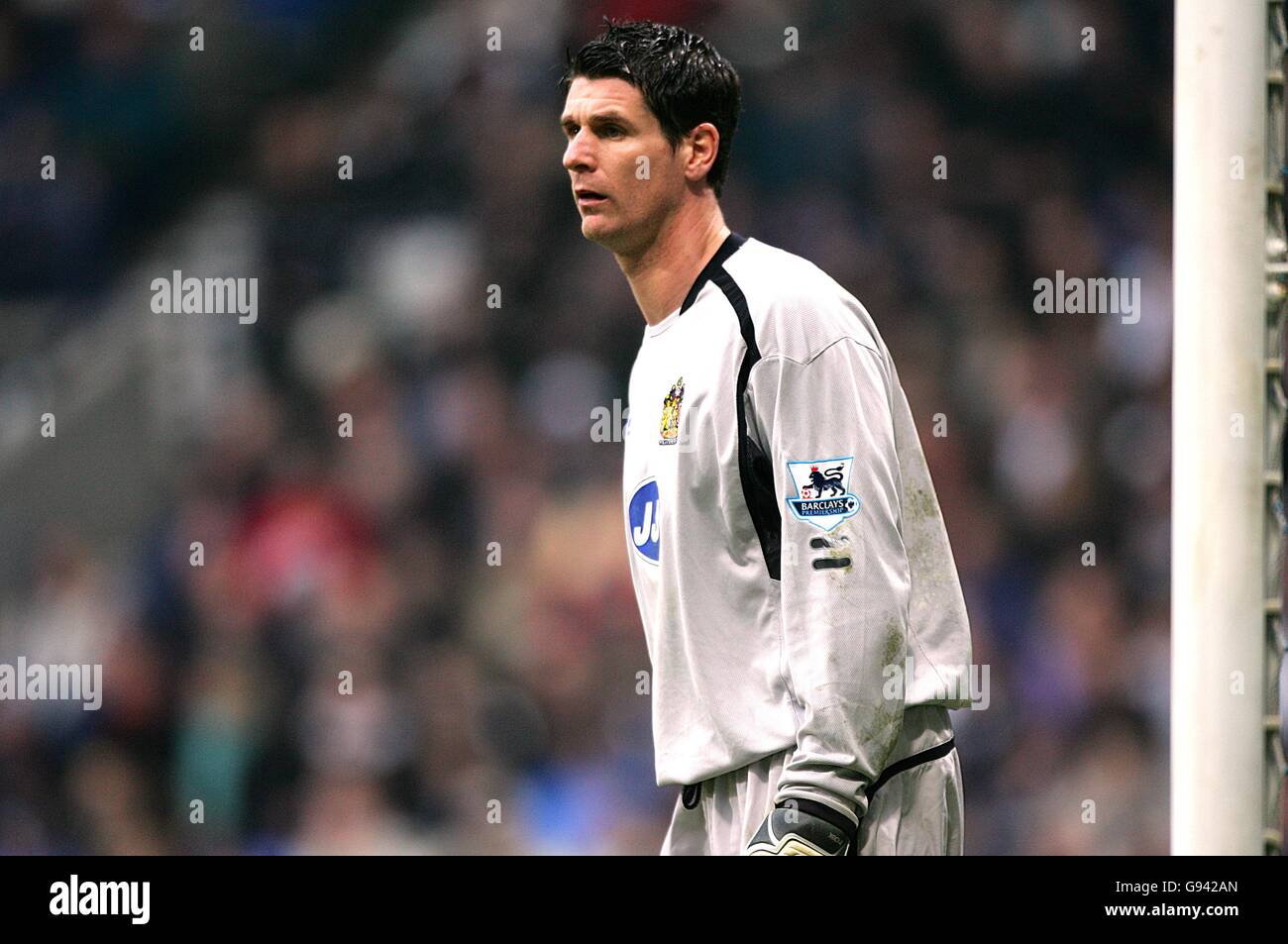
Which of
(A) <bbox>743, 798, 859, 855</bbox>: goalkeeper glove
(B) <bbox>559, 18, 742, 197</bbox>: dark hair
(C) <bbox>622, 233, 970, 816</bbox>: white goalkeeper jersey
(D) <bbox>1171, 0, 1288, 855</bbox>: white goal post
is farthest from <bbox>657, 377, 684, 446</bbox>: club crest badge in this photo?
(D) <bbox>1171, 0, 1288, 855</bbox>: white goal post

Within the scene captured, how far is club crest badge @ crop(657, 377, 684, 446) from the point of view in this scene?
7.30 feet

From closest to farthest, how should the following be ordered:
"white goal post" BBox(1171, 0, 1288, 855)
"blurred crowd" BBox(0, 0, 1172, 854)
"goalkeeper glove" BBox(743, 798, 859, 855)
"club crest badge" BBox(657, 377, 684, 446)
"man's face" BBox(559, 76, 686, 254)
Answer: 1. "goalkeeper glove" BBox(743, 798, 859, 855)
2. "club crest badge" BBox(657, 377, 684, 446)
3. "man's face" BBox(559, 76, 686, 254)
4. "white goal post" BBox(1171, 0, 1288, 855)
5. "blurred crowd" BBox(0, 0, 1172, 854)

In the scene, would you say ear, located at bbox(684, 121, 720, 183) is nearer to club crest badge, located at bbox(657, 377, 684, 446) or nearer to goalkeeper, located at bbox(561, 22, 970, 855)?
goalkeeper, located at bbox(561, 22, 970, 855)

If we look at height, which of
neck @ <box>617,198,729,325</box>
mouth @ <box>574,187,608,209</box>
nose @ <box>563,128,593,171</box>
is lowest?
neck @ <box>617,198,729,325</box>

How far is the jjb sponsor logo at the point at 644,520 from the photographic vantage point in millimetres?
2279

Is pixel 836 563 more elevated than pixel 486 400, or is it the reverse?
pixel 486 400

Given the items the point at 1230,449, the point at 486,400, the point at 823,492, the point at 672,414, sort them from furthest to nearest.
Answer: the point at 486,400, the point at 1230,449, the point at 672,414, the point at 823,492

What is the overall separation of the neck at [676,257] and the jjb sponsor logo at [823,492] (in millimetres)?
439

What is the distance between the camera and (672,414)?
7.36ft

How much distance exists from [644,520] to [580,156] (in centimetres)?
54

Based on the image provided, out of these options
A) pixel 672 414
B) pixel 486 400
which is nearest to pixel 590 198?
pixel 672 414

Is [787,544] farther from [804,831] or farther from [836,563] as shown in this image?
[804,831]

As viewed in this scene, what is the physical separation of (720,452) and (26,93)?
4102 millimetres

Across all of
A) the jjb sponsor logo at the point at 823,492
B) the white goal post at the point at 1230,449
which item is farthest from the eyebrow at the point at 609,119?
the white goal post at the point at 1230,449
